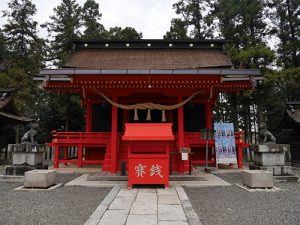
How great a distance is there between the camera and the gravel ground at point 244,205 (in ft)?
16.0

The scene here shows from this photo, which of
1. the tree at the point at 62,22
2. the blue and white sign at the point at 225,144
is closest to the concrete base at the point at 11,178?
the blue and white sign at the point at 225,144

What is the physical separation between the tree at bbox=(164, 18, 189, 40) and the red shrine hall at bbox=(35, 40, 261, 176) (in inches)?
288

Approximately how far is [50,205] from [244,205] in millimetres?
4377

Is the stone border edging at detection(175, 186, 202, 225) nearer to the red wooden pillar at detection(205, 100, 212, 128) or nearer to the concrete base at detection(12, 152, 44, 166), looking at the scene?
the concrete base at detection(12, 152, 44, 166)

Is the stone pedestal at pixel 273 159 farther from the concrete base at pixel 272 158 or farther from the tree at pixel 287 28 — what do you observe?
the tree at pixel 287 28

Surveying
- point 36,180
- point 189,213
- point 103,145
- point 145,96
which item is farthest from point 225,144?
point 36,180

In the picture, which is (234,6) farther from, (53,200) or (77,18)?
(53,200)

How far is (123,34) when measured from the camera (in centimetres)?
2492

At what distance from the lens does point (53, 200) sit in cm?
648

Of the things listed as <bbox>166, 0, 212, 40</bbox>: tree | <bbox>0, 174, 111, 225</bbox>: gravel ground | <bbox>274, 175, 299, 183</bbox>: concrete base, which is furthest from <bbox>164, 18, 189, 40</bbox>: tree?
<bbox>0, 174, 111, 225</bbox>: gravel ground

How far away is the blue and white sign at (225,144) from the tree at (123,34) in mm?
15148

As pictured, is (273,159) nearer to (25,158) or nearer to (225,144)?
(225,144)

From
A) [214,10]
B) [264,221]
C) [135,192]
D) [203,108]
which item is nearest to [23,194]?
[135,192]

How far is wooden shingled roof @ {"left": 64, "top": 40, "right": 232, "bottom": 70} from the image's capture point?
544 inches
